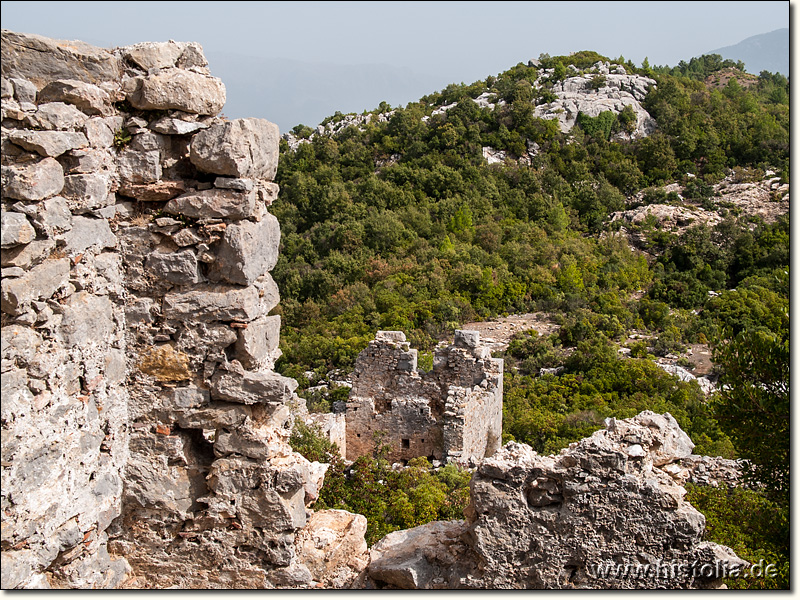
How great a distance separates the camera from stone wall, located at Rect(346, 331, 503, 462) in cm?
1125

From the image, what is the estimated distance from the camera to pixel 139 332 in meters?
4.42

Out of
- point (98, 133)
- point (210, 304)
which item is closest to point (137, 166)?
point (98, 133)

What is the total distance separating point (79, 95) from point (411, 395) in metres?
8.24

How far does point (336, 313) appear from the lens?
69.6 feet

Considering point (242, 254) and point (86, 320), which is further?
point (242, 254)

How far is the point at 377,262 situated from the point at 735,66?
3518cm

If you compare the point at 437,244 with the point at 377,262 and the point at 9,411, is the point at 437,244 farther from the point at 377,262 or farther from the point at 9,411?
the point at 9,411

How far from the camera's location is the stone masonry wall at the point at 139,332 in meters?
3.62

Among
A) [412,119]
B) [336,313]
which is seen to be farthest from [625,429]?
[412,119]

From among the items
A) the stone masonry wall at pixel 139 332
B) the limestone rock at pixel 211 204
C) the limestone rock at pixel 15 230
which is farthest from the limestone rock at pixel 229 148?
the limestone rock at pixel 15 230

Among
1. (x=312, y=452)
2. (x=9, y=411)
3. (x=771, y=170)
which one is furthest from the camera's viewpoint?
(x=771, y=170)

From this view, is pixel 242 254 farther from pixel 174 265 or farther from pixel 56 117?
pixel 56 117

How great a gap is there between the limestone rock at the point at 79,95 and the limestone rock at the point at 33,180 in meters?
0.39

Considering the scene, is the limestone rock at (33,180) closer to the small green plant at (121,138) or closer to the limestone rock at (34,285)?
the limestone rock at (34,285)
